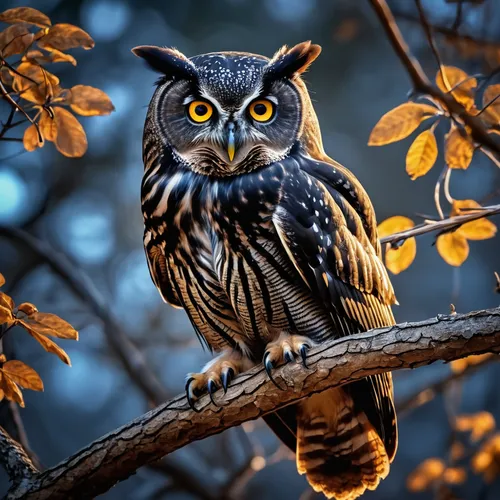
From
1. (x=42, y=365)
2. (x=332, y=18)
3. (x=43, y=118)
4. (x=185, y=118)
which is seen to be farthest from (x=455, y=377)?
(x=332, y=18)

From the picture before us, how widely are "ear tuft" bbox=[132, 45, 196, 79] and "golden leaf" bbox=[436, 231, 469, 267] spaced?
0.88 m

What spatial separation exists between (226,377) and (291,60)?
947 mm

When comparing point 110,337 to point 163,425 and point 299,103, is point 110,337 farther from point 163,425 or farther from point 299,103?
point 299,103

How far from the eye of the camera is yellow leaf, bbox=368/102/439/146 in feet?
5.82

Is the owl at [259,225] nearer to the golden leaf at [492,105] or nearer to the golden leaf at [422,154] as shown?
the golden leaf at [422,154]

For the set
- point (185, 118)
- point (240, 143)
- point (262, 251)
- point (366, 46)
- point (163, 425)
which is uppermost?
point (366, 46)

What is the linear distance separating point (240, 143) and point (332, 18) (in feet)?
13.8

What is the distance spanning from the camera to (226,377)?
1.95 metres

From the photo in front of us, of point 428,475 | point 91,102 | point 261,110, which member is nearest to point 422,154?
point 261,110

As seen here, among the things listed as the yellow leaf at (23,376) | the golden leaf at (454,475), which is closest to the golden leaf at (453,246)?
the yellow leaf at (23,376)

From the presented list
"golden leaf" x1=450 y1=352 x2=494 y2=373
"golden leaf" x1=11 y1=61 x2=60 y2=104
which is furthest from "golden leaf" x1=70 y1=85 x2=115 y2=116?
"golden leaf" x1=450 y1=352 x2=494 y2=373

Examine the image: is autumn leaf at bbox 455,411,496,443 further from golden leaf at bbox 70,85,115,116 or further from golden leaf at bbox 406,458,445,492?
golden leaf at bbox 70,85,115,116

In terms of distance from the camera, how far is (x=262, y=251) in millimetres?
1825

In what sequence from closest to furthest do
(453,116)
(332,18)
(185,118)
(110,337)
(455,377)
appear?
(453,116)
(185,118)
(455,377)
(110,337)
(332,18)
